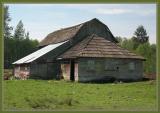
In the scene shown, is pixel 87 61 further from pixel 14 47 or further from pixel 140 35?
pixel 140 35

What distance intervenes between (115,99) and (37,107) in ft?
16.7

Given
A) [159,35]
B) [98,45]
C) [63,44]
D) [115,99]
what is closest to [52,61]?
[63,44]

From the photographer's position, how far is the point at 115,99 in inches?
714

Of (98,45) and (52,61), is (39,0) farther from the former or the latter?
(52,61)

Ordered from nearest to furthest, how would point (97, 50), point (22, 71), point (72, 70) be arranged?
1. point (97, 50)
2. point (72, 70)
3. point (22, 71)

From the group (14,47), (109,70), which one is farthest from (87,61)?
(14,47)

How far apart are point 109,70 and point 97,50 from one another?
2.22m

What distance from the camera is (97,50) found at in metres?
32.8

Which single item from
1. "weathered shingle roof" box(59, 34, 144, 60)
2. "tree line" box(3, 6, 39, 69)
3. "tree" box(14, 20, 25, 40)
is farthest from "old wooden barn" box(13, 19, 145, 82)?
"tree" box(14, 20, 25, 40)

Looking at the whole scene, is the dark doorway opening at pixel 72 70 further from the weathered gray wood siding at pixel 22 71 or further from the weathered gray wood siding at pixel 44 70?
the weathered gray wood siding at pixel 22 71

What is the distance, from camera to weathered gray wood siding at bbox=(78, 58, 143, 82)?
103ft

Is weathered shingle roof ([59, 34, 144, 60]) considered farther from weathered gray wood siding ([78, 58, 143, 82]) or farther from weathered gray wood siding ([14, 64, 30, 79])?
weathered gray wood siding ([14, 64, 30, 79])

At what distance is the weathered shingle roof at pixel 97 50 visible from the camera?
105 feet

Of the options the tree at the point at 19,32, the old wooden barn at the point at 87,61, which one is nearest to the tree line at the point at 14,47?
the tree at the point at 19,32
